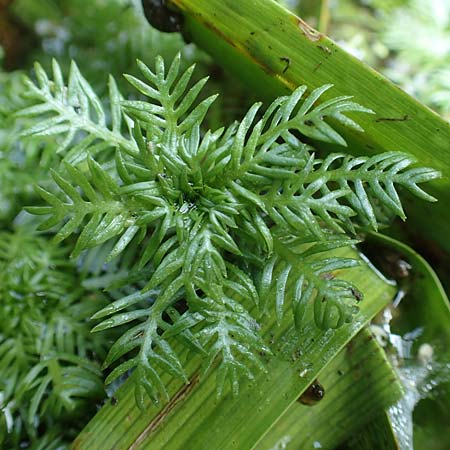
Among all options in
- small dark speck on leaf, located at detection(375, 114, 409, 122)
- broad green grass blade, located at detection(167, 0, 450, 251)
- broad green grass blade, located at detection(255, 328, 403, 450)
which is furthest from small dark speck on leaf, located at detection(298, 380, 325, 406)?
small dark speck on leaf, located at detection(375, 114, 409, 122)

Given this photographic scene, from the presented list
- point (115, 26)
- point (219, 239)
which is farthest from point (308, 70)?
point (115, 26)

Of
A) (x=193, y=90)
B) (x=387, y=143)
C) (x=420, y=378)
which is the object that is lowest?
(x=420, y=378)

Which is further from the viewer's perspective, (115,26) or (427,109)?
(115,26)

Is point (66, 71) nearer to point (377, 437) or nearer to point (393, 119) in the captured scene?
point (393, 119)

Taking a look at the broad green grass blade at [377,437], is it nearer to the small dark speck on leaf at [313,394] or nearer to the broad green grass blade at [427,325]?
the broad green grass blade at [427,325]

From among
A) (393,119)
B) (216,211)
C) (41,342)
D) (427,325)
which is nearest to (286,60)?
(393,119)

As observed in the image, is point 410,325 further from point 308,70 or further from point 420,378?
point 308,70

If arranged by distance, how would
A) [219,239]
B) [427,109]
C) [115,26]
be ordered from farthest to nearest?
[115,26], [427,109], [219,239]
